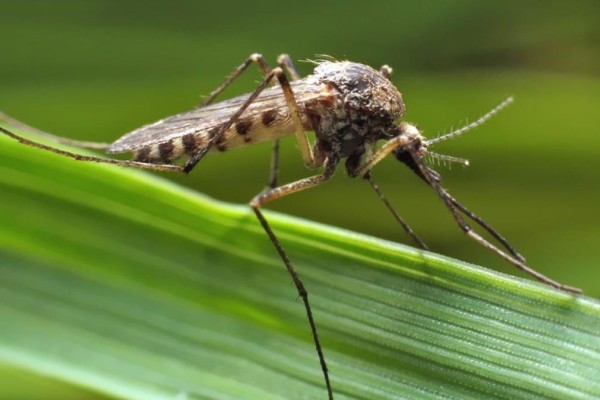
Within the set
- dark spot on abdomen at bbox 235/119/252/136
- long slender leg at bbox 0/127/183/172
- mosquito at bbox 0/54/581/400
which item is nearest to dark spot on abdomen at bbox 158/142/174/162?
mosquito at bbox 0/54/581/400

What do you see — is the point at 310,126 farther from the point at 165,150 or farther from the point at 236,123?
the point at 165,150

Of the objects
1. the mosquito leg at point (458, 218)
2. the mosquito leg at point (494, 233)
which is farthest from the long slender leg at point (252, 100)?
the mosquito leg at point (494, 233)

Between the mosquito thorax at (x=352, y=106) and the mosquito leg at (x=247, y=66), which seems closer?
the mosquito thorax at (x=352, y=106)

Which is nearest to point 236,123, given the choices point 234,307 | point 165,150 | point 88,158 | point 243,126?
point 243,126

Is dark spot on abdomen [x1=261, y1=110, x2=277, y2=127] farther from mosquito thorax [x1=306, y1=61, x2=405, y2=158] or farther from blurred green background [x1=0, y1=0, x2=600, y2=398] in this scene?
blurred green background [x1=0, y1=0, x2=600, y2=398]

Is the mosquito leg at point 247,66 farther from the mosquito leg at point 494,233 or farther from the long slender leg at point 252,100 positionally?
the mosquito leg at point 494,233

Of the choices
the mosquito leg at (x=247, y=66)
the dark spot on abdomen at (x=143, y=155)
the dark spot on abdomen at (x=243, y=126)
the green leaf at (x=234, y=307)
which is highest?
the mosquito leg at (x=247, y=66)

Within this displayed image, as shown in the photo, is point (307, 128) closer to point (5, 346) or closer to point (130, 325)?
point (130, 325)
